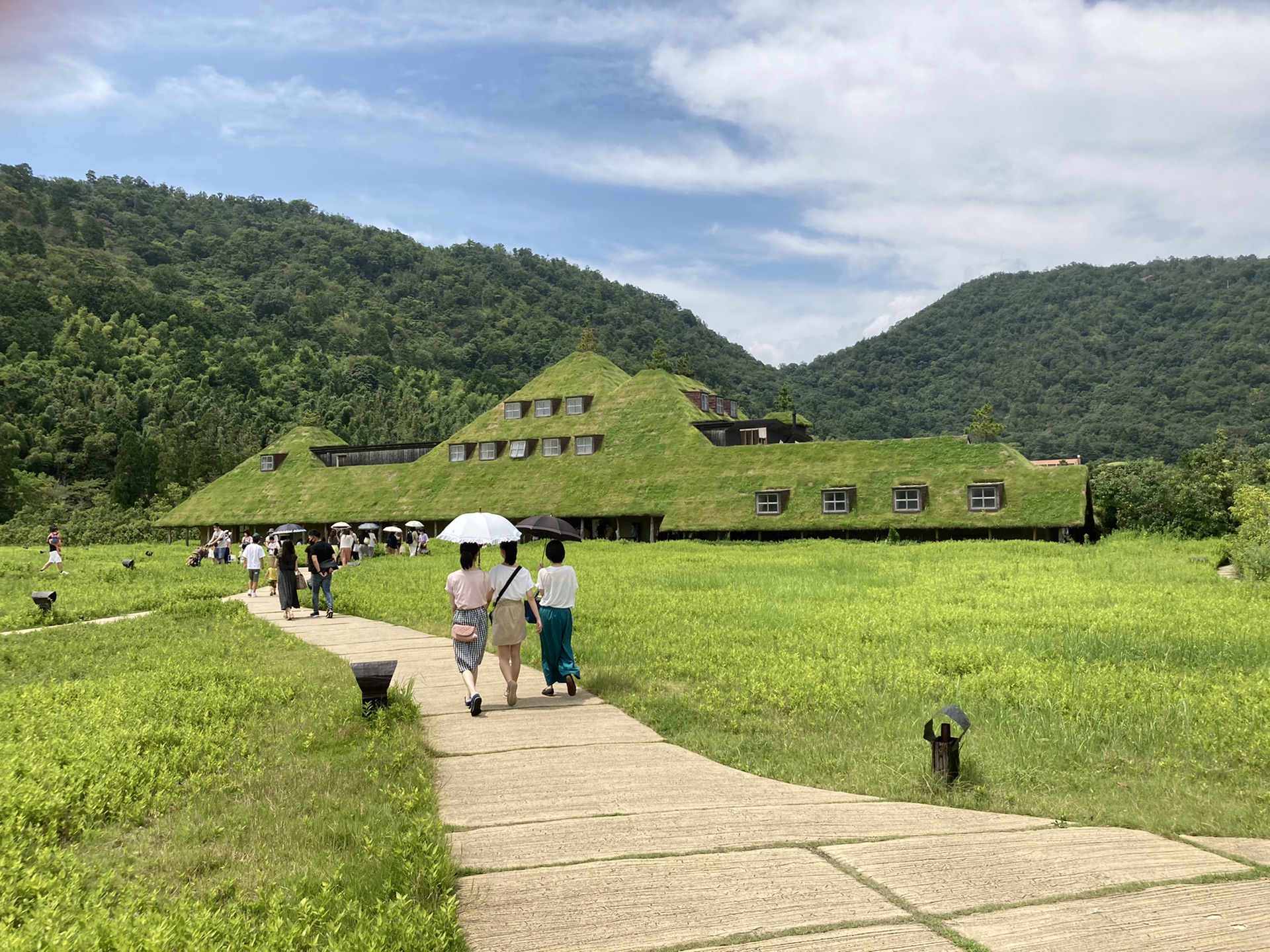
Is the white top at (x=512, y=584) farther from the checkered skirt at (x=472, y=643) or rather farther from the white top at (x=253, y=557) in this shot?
the white top at (x=253, y=557)

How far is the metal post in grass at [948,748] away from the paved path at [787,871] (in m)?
0.67

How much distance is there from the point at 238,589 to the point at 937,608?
2114 centimetres

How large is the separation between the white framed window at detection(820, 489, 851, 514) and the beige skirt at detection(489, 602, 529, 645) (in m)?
36.0

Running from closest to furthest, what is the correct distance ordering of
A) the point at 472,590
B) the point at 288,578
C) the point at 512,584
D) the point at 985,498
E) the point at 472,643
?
the point at 472,643 → the point at 472,590 → the point at 512,584 → the point at 288,578 → the point at 985,498

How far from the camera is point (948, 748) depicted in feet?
27.0

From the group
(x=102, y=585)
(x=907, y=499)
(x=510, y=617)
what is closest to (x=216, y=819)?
(x=510, y=617)

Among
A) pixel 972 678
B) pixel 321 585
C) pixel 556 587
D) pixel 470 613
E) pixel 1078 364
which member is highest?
pixel 1078 364

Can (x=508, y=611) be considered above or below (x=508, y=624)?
above

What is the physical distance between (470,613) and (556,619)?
1.21 m

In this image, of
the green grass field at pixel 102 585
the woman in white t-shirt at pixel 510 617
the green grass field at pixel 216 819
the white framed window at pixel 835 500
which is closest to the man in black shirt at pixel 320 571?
the green grass field at pixel 102 585

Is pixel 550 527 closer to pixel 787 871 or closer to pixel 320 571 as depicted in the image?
pixel 320 571

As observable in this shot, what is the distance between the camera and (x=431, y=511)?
54281mm

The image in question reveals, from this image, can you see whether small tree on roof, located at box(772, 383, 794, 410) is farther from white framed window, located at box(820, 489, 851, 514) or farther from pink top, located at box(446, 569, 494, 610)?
pink top, located at box(446, 569, 494, 610)

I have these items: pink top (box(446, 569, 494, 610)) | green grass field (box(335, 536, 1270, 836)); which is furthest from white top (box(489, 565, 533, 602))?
green grass field (box(335, 536, 1270, 836))
